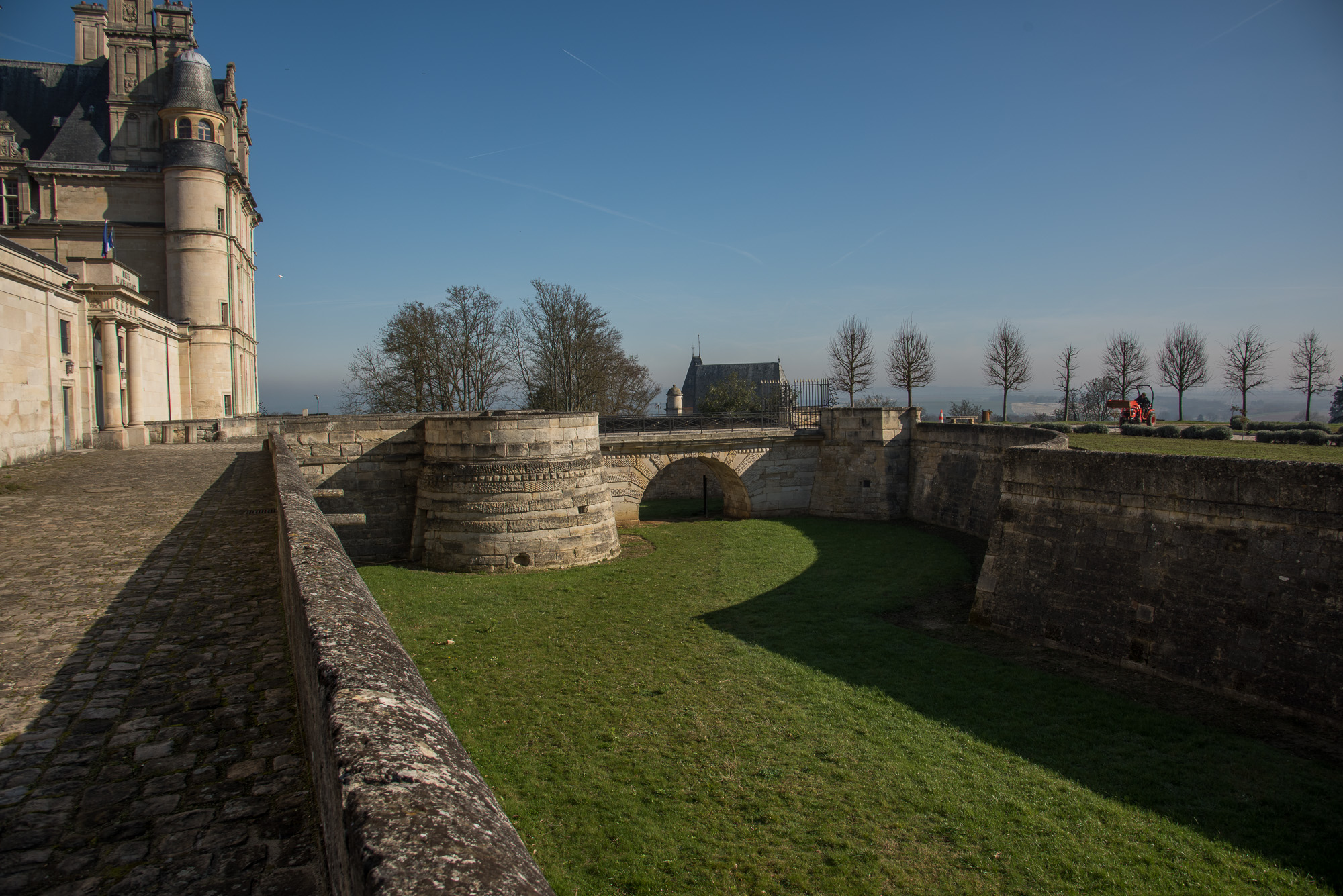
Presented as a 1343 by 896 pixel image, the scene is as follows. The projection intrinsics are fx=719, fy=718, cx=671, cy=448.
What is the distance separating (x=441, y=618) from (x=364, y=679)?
34.4 feet

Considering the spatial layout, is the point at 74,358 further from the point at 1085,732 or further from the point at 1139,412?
the point at 1139,412

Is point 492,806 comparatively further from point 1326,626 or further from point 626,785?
point 1326,626

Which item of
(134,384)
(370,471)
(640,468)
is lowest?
(640,468)

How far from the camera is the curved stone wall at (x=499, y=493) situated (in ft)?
50.9

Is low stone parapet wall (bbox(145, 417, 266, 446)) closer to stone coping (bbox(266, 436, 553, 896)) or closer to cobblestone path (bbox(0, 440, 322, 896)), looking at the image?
cobblestone path (bbox(0, 440, 322, 896))

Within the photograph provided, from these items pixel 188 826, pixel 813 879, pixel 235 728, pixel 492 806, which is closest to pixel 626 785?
pixel 813 879

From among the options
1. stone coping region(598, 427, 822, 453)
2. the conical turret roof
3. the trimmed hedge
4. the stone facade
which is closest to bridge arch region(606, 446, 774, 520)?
stone coping region(598, 427, 822, 453)

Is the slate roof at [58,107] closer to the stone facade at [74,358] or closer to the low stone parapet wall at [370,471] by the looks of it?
the stone facade at [74,358]

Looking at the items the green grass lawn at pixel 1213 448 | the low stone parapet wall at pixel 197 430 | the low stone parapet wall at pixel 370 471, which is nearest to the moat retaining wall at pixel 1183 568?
the green grass lawn at pixel 1213 448

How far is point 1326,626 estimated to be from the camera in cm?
851

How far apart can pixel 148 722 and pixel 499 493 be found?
12.2 meters

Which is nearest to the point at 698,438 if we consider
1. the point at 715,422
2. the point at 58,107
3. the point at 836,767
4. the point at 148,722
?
the point at 715,422

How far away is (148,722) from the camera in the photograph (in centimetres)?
346

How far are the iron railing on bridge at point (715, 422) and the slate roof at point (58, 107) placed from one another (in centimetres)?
2531
